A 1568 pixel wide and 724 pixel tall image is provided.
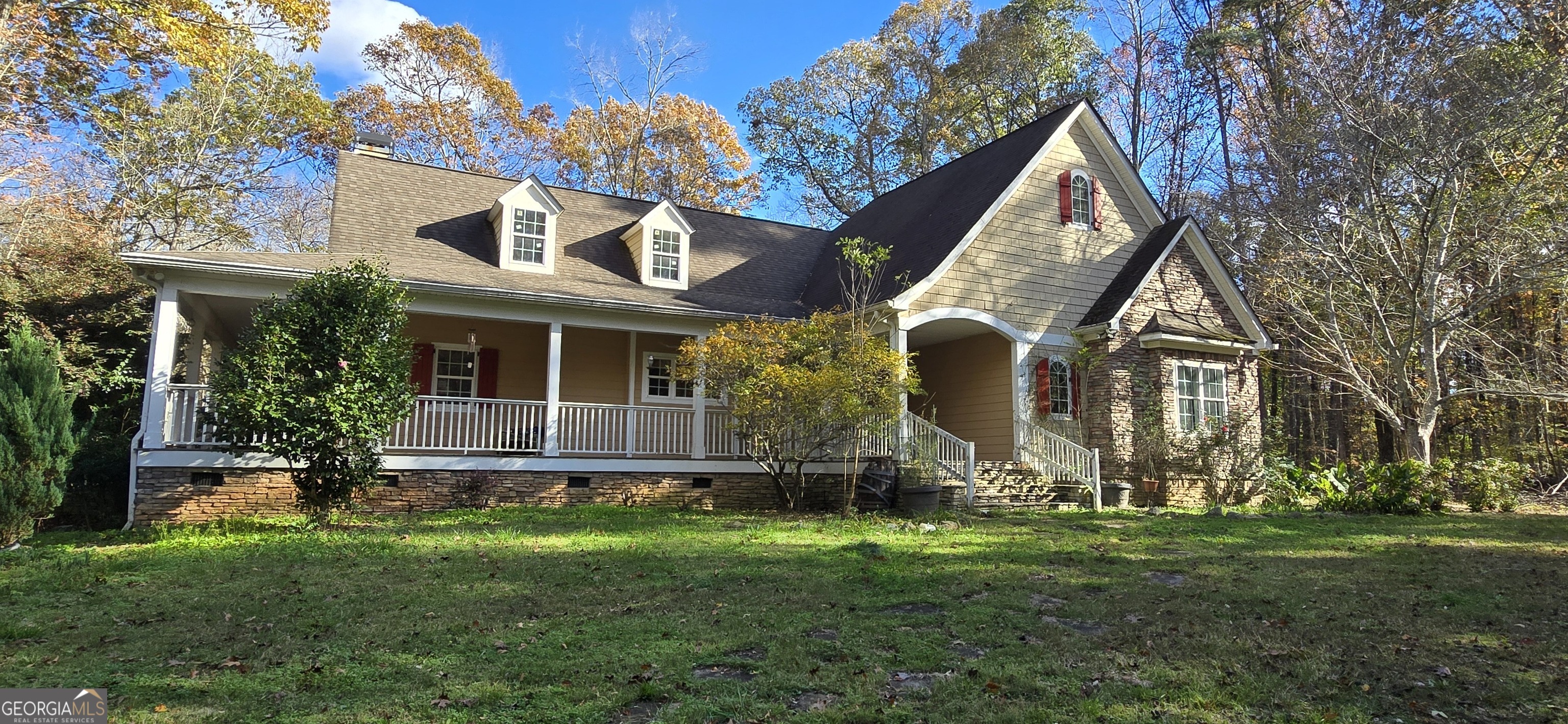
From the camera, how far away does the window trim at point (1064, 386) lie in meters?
15.6

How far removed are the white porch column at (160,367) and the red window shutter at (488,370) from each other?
4.69m

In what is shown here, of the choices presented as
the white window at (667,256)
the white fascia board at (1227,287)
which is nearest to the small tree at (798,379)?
the white window at (667,256)

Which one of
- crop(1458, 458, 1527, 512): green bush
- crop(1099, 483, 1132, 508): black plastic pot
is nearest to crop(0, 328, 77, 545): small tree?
crop(1099, 483, 1132, 508): black plastic pot

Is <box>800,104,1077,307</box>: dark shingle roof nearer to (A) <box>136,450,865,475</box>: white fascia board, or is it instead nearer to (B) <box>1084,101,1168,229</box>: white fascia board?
(B) <box>1084,101,1168,229</box>: white fascia board

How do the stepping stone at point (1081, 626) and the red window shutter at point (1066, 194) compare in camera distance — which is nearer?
the stepping stone at point (1081, 626)

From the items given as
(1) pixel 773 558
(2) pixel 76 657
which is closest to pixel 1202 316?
(1) pixel 773 558

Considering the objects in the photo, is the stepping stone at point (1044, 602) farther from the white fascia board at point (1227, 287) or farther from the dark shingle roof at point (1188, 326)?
the white fascia board at point (1227, 287)

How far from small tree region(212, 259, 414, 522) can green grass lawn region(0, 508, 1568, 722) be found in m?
1.00

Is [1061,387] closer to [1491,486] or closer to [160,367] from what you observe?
[1491,486]

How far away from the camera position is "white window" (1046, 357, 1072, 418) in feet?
51.3

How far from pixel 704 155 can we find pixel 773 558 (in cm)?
2378

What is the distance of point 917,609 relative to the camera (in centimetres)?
634

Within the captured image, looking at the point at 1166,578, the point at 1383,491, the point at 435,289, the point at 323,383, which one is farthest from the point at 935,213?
the point at 323,383

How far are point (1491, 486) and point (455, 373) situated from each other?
17147mm
